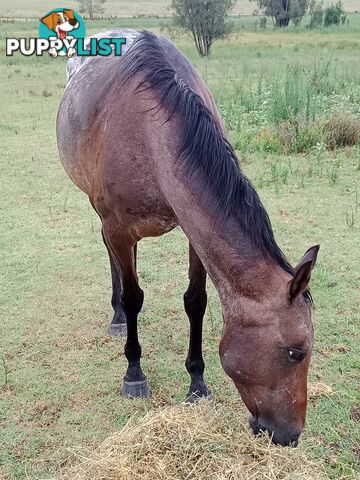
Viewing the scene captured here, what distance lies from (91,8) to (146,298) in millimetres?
54465

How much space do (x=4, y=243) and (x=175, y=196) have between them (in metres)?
3.28

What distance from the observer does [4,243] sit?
5055 millimetres

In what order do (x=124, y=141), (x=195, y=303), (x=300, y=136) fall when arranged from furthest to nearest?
(x=300, y=136), (x=195, y=303), (x=124, y=141)

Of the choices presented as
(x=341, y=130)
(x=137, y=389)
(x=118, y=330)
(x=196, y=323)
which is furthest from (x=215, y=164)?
(x=341, y=130)

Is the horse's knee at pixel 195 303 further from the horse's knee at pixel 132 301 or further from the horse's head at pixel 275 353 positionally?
the horse's head at pixel 275 353

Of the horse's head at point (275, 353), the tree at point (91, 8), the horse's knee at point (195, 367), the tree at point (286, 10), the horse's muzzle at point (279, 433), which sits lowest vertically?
the horse's knee at point (195, 367)

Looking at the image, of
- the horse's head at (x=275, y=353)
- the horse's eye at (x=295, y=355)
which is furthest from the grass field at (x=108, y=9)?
the horse's eye at (x=295, y=355)

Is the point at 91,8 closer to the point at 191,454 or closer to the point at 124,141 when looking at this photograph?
the point at 124,141

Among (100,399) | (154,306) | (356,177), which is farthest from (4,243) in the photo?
(356,177)

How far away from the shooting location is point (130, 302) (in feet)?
9.82

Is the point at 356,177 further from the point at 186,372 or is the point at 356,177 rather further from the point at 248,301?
the point at 248,301

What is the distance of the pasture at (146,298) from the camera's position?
9.22ft

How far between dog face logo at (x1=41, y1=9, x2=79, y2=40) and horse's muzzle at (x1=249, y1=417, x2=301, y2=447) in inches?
340

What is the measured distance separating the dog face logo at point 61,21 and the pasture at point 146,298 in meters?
2.35
